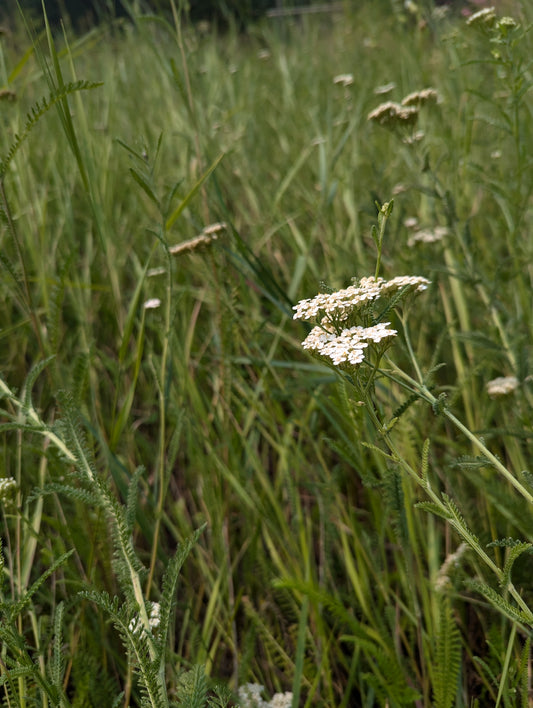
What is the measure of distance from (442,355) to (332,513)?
568 mm

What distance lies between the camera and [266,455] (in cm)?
152

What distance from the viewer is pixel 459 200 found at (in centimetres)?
176

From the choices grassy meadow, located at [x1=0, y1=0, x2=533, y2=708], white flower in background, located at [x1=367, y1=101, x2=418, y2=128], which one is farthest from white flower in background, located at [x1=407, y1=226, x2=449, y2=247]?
white flower in background, located at [x1=367, y1=101, x2=418, y2=128]

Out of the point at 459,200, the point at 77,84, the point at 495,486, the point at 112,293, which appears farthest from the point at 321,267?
the point at 77,84

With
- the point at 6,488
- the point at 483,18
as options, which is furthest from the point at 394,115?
the point at 6,488

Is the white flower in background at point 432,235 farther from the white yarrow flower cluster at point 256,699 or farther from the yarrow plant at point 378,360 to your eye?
the white yarrow flower cluster at point 256,699

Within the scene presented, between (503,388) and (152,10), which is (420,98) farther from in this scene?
(152,10)

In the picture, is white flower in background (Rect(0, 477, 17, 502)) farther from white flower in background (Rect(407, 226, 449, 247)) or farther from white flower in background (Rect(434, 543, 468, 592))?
white flower in background (Rect(407, 226, 449, 247))

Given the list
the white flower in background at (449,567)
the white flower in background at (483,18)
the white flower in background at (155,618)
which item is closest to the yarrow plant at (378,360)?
the white flower in background at (449,567)

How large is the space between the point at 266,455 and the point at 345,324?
2.47 feet

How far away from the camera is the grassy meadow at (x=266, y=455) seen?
0.86m

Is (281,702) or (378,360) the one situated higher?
(378,360)

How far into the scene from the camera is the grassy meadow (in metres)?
0.86

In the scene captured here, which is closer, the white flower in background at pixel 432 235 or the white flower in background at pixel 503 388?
the white flower in background at pixel 503 388
